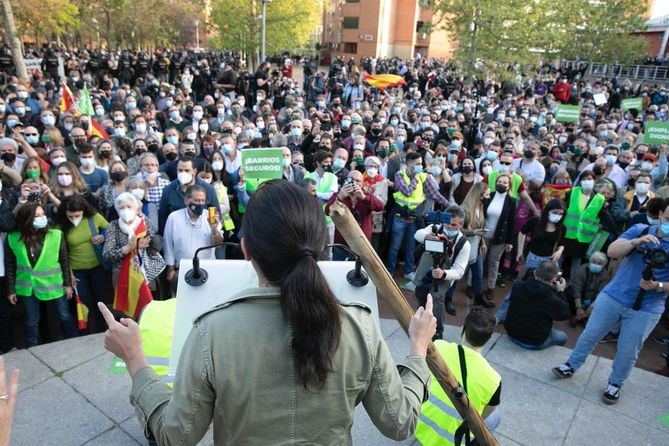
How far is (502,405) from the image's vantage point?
4.36m

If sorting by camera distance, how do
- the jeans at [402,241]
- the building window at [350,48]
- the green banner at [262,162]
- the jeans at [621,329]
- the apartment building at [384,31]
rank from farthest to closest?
the building window at [350,48]
the apartment building at [384,31]
the jeans at [402,241]
the green banner at [262,162]
the jeans at [621,329]

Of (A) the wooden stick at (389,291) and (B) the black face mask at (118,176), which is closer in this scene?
(A) the wooden stick at (389,291)

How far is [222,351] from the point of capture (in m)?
1.28

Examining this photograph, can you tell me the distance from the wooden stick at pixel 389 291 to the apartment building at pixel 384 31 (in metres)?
52.3

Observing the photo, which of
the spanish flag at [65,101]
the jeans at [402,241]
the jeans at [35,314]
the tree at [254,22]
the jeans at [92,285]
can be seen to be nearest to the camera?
the jeans at [35,314]

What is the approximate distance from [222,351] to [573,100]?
77.8 ft

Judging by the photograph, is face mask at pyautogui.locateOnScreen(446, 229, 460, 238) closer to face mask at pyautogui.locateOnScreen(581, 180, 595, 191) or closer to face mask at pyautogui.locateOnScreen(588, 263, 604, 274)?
face mask at pyautogui.locateOnScreen(588, 263, 604, 274)

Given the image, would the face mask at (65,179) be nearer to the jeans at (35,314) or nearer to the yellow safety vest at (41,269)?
the yellow safety vest at (41,269)

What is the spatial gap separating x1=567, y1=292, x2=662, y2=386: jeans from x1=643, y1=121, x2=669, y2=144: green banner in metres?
6.84

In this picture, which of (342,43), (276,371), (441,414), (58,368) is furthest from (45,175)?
(342,43)

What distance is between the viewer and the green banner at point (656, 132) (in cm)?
937

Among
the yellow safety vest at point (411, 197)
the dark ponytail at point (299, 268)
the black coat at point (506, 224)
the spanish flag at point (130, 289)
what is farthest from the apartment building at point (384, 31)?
the dark ponytail at point (299, 268)

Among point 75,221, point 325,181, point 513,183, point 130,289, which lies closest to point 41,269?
point 75,221

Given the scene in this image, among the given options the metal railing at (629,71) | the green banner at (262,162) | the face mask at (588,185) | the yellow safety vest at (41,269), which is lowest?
the yellow safety vest at (41,269)
